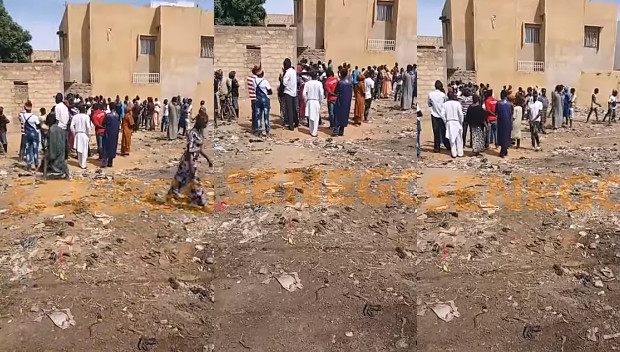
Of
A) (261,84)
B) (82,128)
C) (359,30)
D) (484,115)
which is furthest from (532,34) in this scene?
(82,128)

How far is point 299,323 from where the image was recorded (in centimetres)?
391

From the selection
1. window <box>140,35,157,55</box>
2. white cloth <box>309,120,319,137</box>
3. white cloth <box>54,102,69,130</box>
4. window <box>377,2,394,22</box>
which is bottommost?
white cloth <box>309,120,319,137</box>

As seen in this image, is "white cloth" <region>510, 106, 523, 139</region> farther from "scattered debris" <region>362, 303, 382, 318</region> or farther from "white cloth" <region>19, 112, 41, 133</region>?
"white cloth" <region>19, 112, 41, 133</region>

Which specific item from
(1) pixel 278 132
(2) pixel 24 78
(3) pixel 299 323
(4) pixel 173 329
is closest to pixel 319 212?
(1) pixel 278 132

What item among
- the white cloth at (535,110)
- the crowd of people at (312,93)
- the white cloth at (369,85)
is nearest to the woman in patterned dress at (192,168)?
the crowd of people at (312,93)

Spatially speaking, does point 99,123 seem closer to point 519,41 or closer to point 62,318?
point 62,318

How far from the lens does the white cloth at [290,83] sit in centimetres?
508

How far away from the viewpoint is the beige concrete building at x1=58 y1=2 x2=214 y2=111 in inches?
210

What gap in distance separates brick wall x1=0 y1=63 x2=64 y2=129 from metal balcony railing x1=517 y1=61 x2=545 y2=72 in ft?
16.5

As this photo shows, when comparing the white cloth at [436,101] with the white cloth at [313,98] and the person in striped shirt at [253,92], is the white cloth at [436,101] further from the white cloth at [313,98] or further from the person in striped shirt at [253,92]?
the person in striped shirt at [253,92]

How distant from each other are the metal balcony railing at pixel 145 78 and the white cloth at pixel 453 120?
9.47 feet

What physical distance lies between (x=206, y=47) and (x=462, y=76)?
242cm

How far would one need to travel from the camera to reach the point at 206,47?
473 cm

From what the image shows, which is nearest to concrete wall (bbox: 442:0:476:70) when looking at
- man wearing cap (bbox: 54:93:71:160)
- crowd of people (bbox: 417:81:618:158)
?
crowd of people (bbox: 417:81:618:158)
